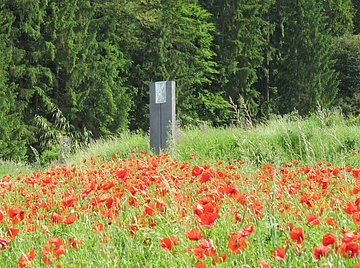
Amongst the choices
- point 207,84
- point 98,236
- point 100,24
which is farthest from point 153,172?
point 207,84

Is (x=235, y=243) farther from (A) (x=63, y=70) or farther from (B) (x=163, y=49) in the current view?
(B) (x=163, y=49)

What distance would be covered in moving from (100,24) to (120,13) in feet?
5.34

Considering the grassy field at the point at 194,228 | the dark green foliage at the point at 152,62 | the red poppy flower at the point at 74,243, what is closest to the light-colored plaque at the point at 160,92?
the dark green foliage at the point at 152,62

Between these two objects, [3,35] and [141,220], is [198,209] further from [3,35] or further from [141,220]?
[3,35]

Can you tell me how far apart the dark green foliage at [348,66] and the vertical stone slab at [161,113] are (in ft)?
58.5

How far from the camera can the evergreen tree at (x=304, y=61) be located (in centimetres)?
2477

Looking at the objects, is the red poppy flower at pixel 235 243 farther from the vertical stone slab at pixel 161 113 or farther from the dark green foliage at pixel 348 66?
the dark green foliage at pixel 348 66

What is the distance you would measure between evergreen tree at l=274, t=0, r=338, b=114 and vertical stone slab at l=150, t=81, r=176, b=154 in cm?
1508

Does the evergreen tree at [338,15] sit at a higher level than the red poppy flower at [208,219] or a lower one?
higher

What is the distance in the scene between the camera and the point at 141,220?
119 inches

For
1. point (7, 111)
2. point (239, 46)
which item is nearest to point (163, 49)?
point (239, 46)

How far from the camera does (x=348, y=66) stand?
27703 mm

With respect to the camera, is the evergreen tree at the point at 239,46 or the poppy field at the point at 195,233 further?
the evergreen tree at the point at 239,46

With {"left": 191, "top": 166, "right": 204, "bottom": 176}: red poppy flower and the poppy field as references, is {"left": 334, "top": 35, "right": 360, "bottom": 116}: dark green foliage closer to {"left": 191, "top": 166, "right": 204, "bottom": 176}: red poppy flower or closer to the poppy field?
the poppy field
